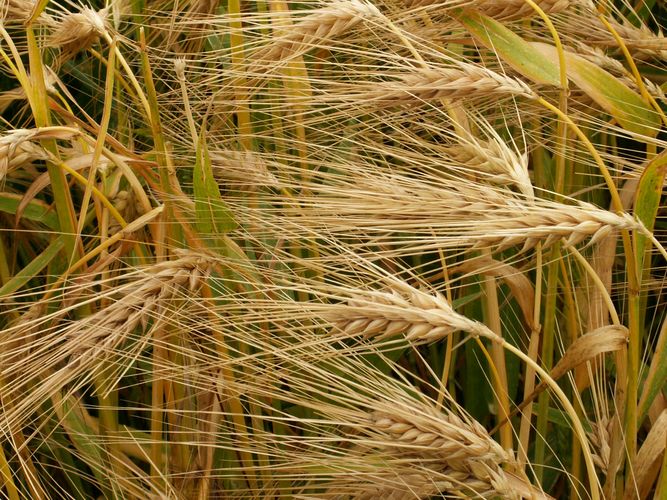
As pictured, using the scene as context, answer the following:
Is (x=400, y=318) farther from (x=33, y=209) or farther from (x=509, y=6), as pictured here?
(x=33, y=209)

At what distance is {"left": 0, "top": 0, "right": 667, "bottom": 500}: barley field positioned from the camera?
77cm

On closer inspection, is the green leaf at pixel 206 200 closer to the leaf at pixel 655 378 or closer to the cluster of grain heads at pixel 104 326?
the cluster of grain heads at pixel 104 326

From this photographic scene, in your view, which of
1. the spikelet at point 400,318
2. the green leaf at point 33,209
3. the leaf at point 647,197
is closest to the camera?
the spikelet at point 400,318

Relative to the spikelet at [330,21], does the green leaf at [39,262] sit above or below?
below

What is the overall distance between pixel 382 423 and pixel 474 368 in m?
0.48

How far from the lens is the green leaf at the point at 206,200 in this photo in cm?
91

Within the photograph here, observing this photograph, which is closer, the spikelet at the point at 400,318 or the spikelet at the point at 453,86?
the spikelet at the point at 400,318

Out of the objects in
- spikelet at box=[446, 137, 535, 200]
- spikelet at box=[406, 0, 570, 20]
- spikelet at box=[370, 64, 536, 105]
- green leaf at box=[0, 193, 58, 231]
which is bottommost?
green leaf at box=[0, 193, 58, 231]

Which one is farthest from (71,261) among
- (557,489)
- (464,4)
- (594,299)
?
(557,489)

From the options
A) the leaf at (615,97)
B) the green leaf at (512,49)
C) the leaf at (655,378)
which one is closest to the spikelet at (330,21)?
the green leaf at (512,49)

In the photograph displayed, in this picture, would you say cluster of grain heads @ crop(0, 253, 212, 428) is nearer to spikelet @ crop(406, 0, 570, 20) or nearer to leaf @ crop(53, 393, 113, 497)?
leaf @ crop(53, 393, 113, 497)

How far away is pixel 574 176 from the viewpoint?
1232 mm

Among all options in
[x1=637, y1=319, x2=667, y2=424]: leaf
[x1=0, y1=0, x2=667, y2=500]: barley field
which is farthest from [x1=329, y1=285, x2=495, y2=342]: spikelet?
[x1=637, y1=319, x2=667, y2=424]: leaf

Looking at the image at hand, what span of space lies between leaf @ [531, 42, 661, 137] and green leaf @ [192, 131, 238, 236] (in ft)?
1.33
